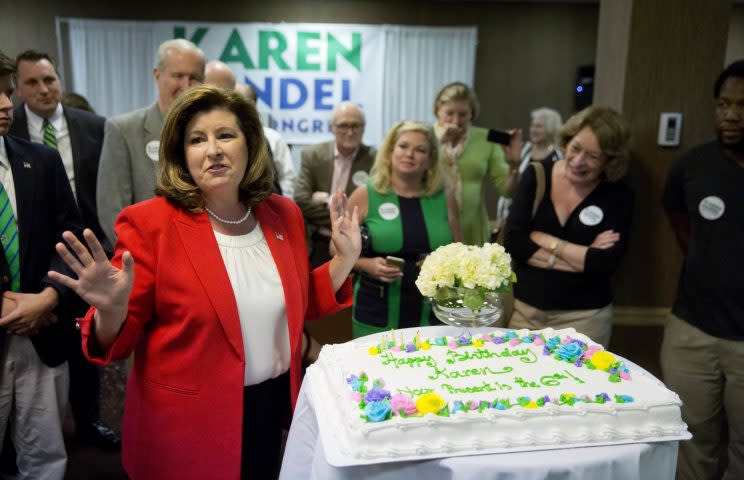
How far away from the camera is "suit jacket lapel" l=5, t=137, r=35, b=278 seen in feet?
6.48

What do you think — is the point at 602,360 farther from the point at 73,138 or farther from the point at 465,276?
the point at 73,138

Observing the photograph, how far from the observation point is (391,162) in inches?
109

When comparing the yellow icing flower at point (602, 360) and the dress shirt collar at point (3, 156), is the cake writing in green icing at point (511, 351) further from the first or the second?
the dress shirt collar at point (3, 156)

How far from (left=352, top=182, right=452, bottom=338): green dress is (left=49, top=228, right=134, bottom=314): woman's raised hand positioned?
54.6 inches

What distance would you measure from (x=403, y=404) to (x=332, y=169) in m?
2.80

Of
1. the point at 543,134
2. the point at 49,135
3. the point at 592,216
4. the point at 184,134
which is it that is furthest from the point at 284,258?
the point at 543,134

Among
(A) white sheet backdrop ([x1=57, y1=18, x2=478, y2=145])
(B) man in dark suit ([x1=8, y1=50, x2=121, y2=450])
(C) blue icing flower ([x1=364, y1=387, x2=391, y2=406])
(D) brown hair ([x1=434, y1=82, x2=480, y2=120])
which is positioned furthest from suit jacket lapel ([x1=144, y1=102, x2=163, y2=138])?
(A) white sheet backdrop ([x1=57, y1=18, x2=478, y2=145])

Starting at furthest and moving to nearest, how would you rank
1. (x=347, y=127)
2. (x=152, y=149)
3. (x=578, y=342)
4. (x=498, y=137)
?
(x=347, y=127)
(x=498, y=137)
(x=152, y=149)
(x=578, y=342)

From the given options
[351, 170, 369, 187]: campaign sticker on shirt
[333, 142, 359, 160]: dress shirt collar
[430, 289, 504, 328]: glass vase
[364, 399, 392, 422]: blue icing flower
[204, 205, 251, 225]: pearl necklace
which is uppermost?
[333, 142, 359, 160]: dress shirt collar

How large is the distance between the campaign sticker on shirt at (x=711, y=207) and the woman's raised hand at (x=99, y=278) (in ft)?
6.87

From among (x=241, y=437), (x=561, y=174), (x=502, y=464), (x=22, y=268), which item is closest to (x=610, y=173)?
(x=561, y=174)

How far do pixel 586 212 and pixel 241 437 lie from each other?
1.68 metres

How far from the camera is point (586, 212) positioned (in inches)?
98.2

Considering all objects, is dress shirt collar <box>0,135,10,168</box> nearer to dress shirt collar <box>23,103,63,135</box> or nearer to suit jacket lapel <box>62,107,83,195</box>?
suit jacket lapel <box>62,107,83,195</box>
